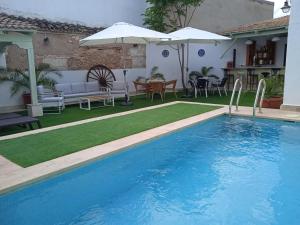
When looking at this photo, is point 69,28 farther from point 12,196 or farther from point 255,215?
point 255,215

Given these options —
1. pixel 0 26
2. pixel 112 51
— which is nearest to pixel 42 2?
pixel 112 51

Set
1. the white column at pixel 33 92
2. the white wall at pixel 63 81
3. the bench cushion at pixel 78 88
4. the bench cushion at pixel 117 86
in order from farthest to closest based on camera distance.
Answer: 1. the bench cushion at pixel 117 86
2. the bench cushion at pixel 78 88
3. the white wall at pixel 63 81
4. the white column at pixel 33 92

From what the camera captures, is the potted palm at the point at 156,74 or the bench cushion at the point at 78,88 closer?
the bench cushion at the point at 78,88

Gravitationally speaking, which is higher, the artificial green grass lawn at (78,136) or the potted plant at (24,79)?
the potted plant at (24,79)

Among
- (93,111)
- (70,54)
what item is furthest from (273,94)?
(70,54)

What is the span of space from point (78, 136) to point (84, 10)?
8440mm

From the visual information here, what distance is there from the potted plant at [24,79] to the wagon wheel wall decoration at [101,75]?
2060 mm

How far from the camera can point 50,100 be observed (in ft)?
31.9

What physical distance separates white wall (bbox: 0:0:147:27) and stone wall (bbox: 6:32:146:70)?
99cm

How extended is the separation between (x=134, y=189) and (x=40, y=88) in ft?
21.6

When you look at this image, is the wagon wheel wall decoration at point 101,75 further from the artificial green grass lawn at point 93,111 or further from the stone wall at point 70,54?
the artificial green grass lawn at point 93,111

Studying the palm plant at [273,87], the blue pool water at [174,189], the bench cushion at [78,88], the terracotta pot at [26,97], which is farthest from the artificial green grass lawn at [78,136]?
the terracotta pot at [26,97]

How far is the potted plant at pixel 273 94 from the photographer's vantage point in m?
9.87

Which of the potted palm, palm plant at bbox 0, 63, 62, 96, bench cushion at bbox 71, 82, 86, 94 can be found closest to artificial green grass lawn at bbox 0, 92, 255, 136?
bench cushion at bbox 71, 82, 86, 94
